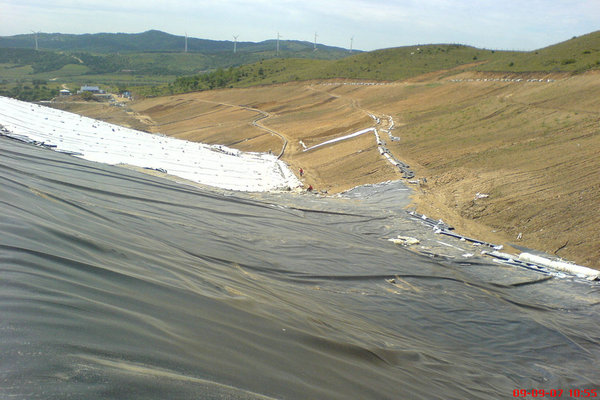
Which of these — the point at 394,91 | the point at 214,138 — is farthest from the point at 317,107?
the point at 214,138

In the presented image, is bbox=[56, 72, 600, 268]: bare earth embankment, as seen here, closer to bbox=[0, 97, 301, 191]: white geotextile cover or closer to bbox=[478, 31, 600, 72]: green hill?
bbox=[478, 31, 600, 72]: green hill

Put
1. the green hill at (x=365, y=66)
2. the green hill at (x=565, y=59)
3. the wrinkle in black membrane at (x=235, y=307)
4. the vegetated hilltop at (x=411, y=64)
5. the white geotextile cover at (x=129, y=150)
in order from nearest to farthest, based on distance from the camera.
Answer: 1. the wrinkle in black membrane at (x=235, y=307)
2. the white geotextile cover at (x=129, y=150)
3. the green hill at (x=565, y=59)
4. the vegetated hilltop at (x=411, y=64)
5. the green hill at (x=365, y=66)

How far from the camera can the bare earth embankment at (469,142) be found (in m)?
16.4

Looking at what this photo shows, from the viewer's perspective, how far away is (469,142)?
2625 centimetres

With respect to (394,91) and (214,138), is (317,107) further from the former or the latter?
(214,138)

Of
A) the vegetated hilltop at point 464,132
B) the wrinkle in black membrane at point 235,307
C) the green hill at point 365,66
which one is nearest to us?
the wrinkle in black membrane at point 235,307

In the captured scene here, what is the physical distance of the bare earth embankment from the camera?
1639cm

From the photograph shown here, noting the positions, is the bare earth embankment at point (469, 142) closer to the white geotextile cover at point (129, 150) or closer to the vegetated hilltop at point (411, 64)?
the vegetated hilltop at point (411, 64)

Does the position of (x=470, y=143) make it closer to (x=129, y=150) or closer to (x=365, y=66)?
(x=129, y=150)

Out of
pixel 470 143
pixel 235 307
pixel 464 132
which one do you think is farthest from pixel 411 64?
pixel 235 307

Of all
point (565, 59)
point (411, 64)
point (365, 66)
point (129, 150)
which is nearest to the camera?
point (129, 150)

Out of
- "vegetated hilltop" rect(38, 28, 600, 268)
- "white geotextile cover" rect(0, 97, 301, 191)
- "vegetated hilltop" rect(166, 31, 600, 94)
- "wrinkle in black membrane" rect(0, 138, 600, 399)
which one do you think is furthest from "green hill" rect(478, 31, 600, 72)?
"wrinkle in black membrane" rect(0, 138, 600, 399)

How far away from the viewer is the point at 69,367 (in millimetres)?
3328

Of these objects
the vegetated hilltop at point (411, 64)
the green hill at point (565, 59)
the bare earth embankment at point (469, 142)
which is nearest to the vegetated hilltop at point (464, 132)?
the bare earth embankment at point (469, 142)
